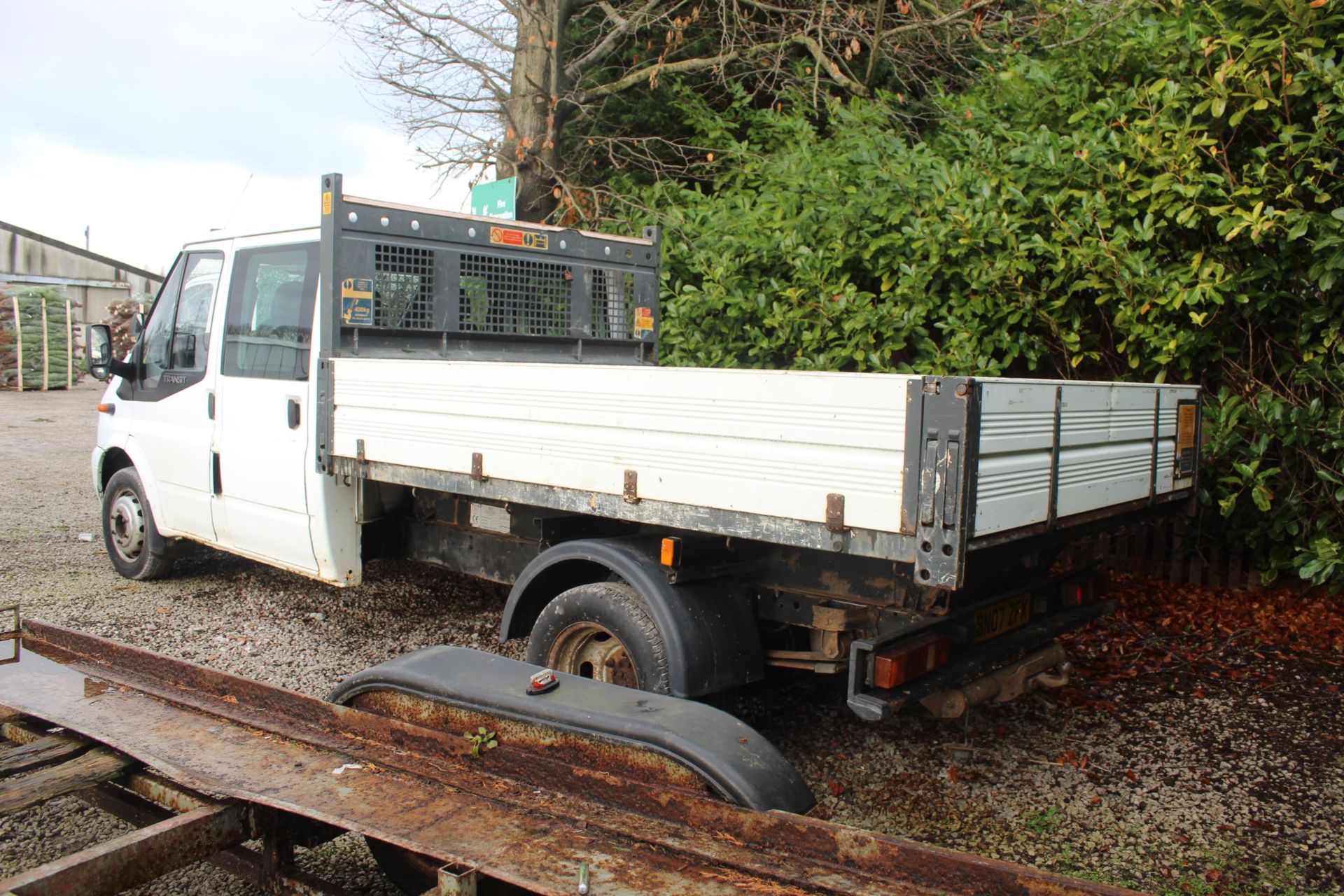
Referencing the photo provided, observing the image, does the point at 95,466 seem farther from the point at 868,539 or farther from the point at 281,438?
the point at 868,539

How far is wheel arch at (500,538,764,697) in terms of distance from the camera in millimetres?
3576

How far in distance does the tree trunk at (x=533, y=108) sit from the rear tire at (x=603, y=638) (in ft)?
23.2

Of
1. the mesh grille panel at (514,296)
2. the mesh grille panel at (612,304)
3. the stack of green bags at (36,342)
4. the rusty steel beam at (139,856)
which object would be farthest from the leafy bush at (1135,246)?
the stack of green bags at (36,342)

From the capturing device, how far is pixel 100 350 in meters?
6.45

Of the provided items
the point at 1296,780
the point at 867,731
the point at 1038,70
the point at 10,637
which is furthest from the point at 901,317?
the point at 10,637

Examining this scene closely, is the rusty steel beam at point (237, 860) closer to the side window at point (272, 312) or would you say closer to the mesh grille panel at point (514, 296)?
the side window at point (272, 312)

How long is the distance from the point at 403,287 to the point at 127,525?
119 inches

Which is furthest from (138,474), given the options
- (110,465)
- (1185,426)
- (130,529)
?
(1185,426)

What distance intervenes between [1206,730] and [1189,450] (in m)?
1.38

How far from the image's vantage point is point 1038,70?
22.5 feet

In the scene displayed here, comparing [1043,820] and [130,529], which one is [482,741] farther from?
[130,529]

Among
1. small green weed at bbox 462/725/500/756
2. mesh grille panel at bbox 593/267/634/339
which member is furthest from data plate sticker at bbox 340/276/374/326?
small green weed at bbox 462/725/500/756

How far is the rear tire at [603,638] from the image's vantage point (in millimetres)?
3658

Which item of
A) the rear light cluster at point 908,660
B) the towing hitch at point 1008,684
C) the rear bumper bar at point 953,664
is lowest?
the towing hitch at point 1008,684
